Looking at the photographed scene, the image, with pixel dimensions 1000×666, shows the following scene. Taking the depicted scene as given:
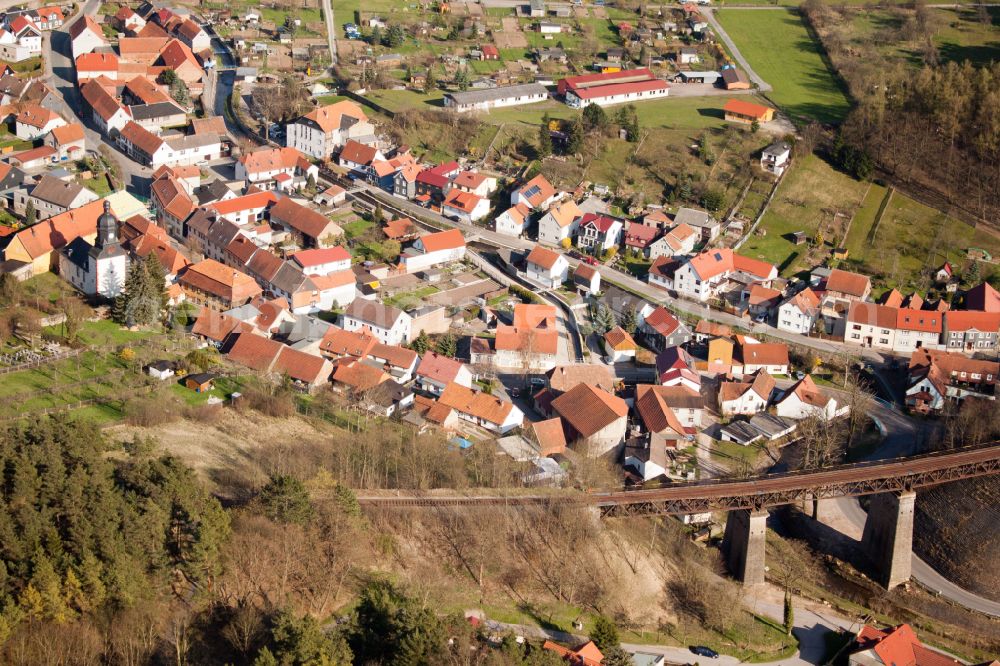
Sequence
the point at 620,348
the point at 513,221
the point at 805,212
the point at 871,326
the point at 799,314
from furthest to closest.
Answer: the point at 805,212 < the point at 513,221 < the point at 799,314 < the point at 871,326 < the point at 620,348

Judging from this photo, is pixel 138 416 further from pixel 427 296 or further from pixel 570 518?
pixel 427 296

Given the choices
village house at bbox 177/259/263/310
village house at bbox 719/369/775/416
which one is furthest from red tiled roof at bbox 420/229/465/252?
village house at bbox 719/369/775/416

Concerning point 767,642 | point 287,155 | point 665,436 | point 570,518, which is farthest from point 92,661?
point 287,155

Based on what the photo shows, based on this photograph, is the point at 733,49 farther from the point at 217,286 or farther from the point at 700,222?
the point at 217,286

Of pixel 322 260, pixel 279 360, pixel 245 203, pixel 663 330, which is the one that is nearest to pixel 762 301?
pixel 663 330

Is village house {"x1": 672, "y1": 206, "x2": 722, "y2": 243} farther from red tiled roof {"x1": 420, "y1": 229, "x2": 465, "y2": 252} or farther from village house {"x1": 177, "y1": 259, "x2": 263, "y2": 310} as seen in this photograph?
village house {"x1": 177, "y1": 259, "x2": 263, "y2": 310}

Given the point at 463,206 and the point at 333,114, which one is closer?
the point at 463,206

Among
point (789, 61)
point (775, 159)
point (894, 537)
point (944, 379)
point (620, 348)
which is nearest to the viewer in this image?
point (894, 537)
